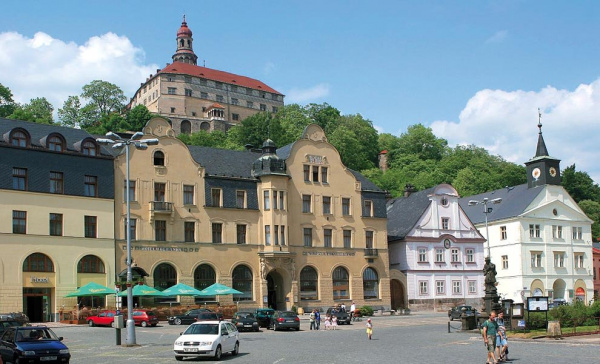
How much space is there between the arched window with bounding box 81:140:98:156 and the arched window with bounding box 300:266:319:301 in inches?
836

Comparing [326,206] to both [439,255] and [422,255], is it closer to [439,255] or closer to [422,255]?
[422,255]

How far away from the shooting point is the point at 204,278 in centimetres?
6278

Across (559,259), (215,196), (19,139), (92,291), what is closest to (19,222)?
(19,139)

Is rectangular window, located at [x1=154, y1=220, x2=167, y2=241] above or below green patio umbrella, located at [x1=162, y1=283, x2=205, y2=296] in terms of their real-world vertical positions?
above

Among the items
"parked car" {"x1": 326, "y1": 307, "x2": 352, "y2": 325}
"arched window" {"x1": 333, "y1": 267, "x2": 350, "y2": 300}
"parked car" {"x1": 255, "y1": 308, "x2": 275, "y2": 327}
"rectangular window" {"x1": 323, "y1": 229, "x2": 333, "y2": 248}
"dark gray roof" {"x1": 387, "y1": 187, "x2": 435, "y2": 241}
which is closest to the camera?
"parked car" {"x1": 255, "y1": 308, "x2": 275, "y2": 327}

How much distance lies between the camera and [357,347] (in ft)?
111

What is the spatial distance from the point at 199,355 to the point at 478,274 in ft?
182

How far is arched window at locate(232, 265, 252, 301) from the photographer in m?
64.4

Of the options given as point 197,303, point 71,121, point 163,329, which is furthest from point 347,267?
point 71,121

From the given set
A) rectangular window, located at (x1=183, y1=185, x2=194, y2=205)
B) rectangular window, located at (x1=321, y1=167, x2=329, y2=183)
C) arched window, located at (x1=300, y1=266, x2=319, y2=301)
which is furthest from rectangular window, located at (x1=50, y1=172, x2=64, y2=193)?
rectangular window, located at (x1=321, y1=167, x2=329, y2=183)

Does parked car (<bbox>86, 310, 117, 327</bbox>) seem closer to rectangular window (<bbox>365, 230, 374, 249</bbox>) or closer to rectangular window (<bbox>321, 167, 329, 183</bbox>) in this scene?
rectangular window (<bbox>321, 167, 329, 183</bbox>)

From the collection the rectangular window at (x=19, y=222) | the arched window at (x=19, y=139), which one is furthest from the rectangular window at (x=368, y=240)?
the arched window at (x=19, y=139)

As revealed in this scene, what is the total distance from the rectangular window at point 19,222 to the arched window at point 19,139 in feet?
16.0

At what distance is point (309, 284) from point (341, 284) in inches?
137
